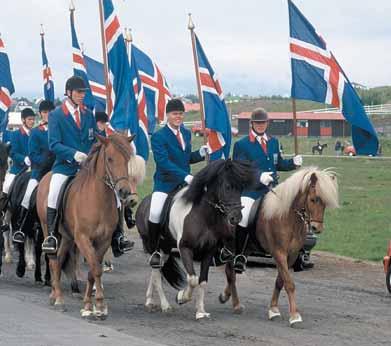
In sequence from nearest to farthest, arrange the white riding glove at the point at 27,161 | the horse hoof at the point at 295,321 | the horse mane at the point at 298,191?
the horse hoof at the point at 295,321 → the horse mane at the point at 298,191 → the white riding glove at the point at 27,161

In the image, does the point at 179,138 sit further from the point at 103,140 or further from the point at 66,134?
the point at 66,134

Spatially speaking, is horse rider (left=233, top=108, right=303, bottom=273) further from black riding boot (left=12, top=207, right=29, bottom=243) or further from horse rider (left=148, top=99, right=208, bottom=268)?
black riding boot (left=12, top=207, right=29, bottom=243)

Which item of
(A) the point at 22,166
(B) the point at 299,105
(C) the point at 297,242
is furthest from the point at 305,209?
(B) the point at 299,105

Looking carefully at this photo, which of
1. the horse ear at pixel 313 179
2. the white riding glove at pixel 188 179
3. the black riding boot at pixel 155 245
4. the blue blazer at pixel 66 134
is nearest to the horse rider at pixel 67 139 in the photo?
the blue blazer at pixel 66 134

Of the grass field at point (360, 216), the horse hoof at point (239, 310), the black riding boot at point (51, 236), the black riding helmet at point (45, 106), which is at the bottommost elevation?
the grass field at point (360, 216)

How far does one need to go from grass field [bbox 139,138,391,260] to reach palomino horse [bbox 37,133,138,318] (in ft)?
23.7

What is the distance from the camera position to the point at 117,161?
451 inches

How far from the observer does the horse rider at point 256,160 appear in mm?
12484

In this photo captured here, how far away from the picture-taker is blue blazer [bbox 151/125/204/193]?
1245 centimetres

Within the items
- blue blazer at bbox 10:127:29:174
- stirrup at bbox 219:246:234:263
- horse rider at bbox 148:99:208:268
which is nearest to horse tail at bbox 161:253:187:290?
horse rider at bbox 148:99:208:268

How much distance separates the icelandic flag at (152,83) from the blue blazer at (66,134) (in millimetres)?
6223

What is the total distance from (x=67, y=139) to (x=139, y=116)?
4041 mm

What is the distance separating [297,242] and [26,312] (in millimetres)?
3249

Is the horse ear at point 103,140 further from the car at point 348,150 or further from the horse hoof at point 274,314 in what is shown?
the car at point 348,150
